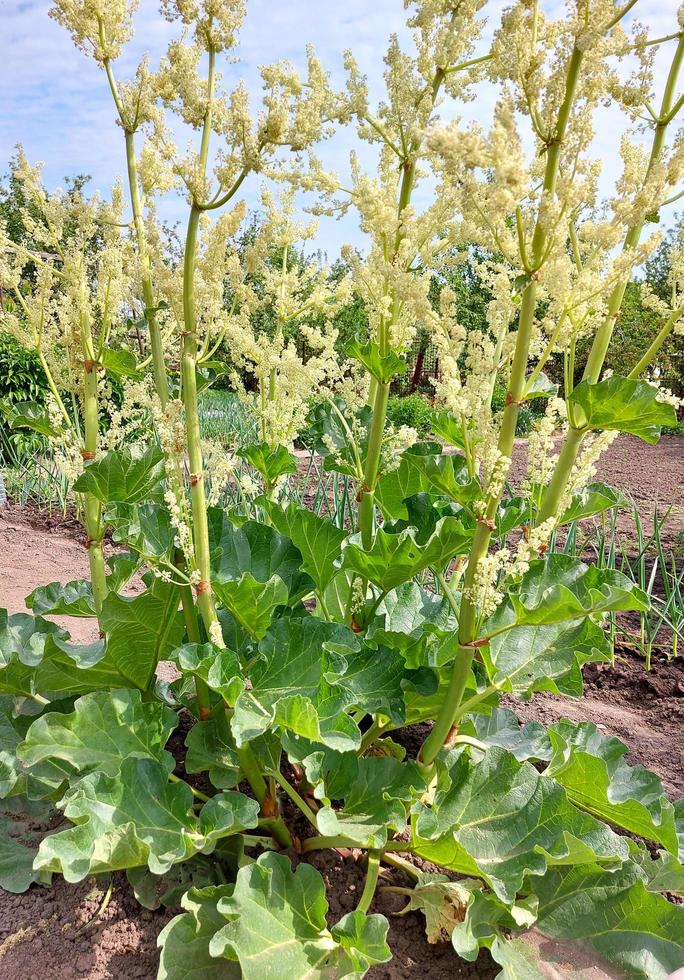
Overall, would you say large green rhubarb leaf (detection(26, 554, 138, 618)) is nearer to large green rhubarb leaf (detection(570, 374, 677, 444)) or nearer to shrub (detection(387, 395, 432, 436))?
large green rhubarb leaf (detection(570, 374, 677, 444))

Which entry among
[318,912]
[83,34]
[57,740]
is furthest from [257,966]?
[83,34]

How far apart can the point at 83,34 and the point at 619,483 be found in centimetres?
704

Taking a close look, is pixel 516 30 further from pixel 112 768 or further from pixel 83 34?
pixel 112 768

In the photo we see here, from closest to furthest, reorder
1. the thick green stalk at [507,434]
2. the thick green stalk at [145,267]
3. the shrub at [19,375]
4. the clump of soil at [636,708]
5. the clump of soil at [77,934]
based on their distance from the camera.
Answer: the thick green stalk at [507,434] < the clump of soil at [77,934] < the thick green stalk at [145,267] < the clump of soil at [636,708] < the shrub at [19,375]

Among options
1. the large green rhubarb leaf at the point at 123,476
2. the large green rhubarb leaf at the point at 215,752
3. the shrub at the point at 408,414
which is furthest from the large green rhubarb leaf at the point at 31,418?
the shrub at the point at 408,414

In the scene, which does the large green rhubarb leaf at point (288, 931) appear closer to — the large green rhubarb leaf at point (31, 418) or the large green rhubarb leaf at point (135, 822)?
the large green rhubarb leaf at point (135, 822)

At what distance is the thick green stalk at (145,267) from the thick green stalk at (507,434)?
0.90m

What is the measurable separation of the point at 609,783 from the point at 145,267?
175cm

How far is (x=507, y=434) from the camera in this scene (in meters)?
1.48

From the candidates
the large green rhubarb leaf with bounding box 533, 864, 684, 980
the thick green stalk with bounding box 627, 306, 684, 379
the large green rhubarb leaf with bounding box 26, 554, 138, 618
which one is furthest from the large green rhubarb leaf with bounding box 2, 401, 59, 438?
the large green rhubarb leaf with bounding box 533, 864, 684, 980

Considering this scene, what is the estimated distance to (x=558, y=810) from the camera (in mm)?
1642

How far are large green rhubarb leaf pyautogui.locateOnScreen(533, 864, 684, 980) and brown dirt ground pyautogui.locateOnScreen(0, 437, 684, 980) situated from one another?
0.06 m

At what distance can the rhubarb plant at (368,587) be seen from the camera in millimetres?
1457

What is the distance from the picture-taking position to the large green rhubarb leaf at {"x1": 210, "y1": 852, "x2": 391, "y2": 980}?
1439 mm
